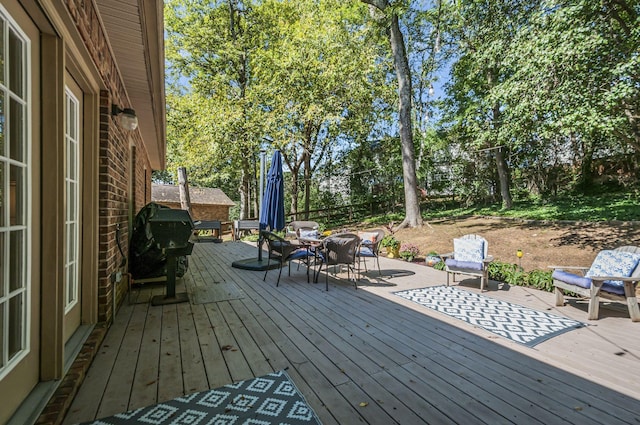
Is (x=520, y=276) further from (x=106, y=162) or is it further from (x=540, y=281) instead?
(x=106, y=162)

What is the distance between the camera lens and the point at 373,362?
239cm

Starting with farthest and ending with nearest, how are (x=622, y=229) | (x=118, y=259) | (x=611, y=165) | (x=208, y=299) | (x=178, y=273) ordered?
(x=611, y=165)
(x=622, y=229)
(x=178, y=273)
(x=208, y=299)
(x=118, y=259)

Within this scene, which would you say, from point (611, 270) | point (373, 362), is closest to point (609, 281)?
point (611, 270)

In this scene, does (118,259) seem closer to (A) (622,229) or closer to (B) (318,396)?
(B) (318,396)

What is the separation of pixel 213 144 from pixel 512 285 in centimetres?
1125

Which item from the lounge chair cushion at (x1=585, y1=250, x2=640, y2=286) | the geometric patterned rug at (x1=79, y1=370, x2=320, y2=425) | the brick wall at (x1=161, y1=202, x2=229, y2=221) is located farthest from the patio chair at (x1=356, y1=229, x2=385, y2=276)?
the brick wall at (x1=161, y1=202, x2=229, y2=221)

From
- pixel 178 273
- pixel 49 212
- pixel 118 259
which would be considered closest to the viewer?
pixel 49 212

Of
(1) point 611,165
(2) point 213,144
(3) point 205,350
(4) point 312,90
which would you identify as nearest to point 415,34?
(4) point 312,90

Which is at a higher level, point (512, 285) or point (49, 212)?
point (49, 212)

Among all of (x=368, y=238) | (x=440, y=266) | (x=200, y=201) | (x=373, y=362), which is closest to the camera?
(x=373, y=362)

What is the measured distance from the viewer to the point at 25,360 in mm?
1643

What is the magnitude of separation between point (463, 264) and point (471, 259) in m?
0.49

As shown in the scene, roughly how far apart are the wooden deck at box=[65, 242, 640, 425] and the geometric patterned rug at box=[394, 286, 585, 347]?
13 centimetres

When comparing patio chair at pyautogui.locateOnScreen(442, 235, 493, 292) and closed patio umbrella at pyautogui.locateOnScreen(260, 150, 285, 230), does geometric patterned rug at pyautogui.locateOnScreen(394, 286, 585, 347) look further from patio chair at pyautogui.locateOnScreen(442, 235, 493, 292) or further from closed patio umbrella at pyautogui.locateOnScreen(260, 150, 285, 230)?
closed patio umbrella at pyautogui.locateOnScreen(260, 150, 285, 230)
